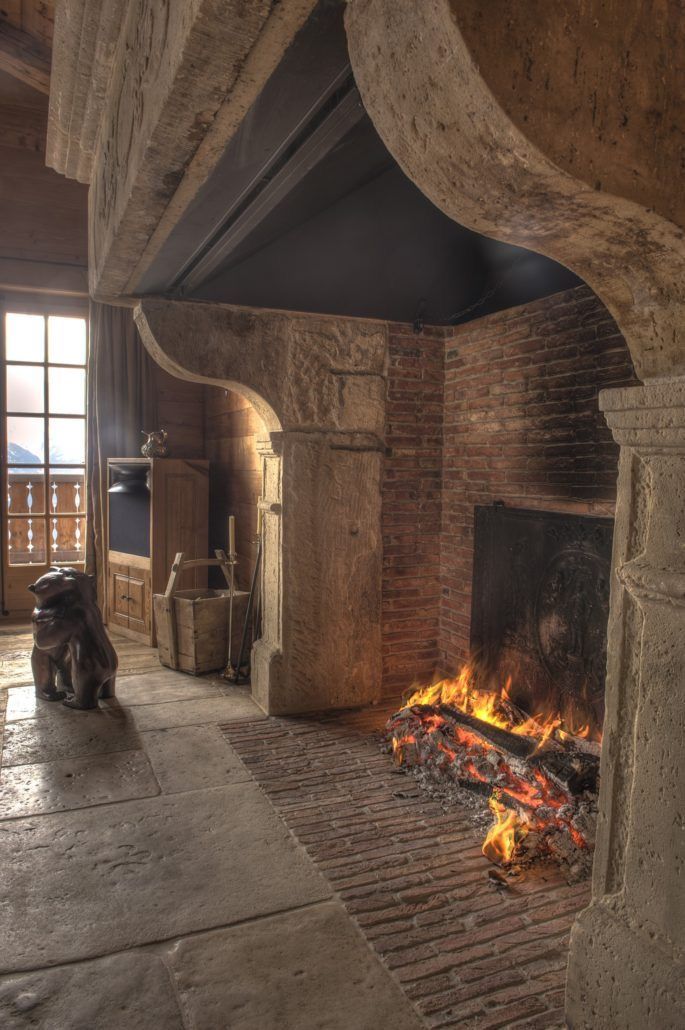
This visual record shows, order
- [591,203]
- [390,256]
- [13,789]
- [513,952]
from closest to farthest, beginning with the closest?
1. [591,203]
2. [513,952]
3. [13,789]
4. [390,256]

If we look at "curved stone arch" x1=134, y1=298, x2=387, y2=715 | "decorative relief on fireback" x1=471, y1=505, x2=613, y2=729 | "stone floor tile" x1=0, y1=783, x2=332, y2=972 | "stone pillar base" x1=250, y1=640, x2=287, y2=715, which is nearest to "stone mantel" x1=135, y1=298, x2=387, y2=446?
"curved stone arch" x1=134, y1=298, x2=387, y2=715

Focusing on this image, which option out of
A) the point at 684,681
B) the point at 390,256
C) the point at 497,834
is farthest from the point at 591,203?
the point at 390,256

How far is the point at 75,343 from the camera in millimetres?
5770

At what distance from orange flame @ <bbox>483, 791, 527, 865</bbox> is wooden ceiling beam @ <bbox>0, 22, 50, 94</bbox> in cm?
565

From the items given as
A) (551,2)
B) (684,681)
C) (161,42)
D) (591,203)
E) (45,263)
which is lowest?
(684,681)

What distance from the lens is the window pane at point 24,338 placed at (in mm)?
5566

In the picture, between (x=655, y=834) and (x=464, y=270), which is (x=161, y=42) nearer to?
(x=655, y=834)

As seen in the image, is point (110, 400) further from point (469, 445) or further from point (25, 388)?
point (469, 445)

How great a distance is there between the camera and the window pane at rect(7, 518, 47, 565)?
571 centimetres

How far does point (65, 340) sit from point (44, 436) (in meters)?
0.83

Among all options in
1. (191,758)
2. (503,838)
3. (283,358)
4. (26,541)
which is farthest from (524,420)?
(26,541)

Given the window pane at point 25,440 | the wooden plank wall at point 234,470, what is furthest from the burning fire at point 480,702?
the window pane at point 25,440

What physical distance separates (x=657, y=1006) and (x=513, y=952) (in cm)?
67

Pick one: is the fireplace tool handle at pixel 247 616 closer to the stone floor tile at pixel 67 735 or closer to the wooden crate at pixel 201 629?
the wooden crate at pixel 201 629
